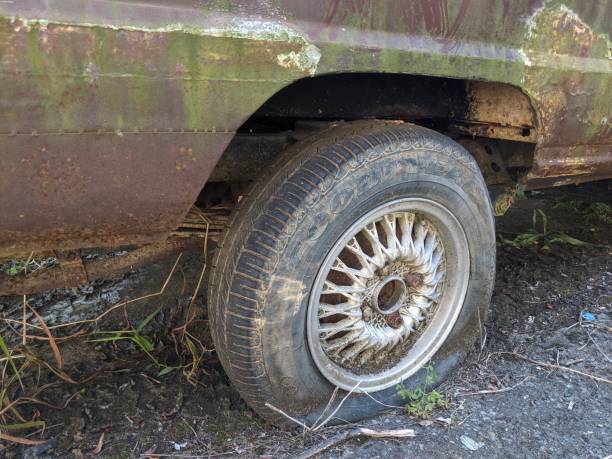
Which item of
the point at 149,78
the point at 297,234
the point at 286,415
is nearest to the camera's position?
the point at 149,78

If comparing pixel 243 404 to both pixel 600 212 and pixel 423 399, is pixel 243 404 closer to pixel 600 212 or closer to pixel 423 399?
pixel 423 399

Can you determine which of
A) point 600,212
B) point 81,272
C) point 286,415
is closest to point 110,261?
point 81,272

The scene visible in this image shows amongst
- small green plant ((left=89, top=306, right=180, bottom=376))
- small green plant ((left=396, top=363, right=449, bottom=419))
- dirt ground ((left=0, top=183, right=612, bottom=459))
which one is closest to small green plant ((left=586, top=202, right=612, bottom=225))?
dirt ground ((left=0, top=183, right=612, bottom=459))

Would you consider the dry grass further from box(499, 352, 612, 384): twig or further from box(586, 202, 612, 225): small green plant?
box(586, 202, 612, 225): small green plant

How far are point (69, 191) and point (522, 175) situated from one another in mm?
1836

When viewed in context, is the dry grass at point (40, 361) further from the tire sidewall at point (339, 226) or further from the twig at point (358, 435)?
the twig at point (358, 435)

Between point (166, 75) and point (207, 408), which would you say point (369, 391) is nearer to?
point (207, 408)

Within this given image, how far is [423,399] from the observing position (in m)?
2.11

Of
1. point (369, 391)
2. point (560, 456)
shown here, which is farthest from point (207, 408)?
point (560, 456)

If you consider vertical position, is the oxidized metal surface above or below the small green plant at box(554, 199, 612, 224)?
above

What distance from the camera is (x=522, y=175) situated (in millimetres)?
2355

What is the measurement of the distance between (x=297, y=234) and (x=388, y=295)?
2.15ft

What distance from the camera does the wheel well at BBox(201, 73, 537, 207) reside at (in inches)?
77.4

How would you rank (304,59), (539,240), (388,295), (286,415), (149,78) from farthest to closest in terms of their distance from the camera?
(539,240)
(388,295)
(286,415)
(304,59)
(149,78)
